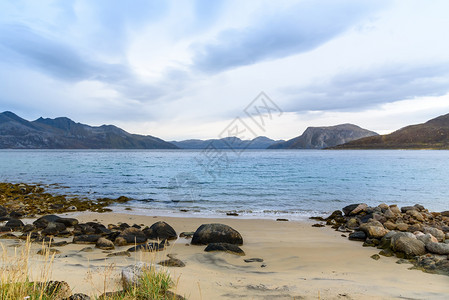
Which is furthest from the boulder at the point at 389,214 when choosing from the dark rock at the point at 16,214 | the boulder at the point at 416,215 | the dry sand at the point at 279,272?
the dark rock at the point at 16,214

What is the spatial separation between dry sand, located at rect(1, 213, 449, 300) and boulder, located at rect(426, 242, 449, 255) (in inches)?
45.5

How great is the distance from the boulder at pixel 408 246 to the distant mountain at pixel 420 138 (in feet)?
623

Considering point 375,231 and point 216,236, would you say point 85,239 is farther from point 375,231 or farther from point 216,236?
point 375,231

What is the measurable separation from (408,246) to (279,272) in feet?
14.7

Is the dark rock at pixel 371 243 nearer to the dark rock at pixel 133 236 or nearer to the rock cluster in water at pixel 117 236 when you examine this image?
the rock cluster in water at pixel 117 236

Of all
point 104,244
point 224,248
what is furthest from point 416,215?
point 104,244

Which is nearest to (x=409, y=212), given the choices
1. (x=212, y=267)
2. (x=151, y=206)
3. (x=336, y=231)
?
(x=336, y=231)

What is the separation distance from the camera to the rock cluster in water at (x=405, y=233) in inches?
308

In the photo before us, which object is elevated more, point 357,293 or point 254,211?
point 357,293

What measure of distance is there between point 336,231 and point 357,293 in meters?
7.57

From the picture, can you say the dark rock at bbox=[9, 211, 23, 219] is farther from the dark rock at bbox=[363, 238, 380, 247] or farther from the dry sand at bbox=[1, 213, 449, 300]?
the dark rock at bbox=[363, 238, 380, 247]

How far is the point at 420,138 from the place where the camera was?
176 meters

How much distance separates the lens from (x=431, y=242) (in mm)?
8320

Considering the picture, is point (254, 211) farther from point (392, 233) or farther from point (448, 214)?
point (448, 214)
